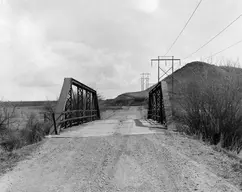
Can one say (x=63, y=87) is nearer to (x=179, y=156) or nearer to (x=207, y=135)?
(x=207, y=135)

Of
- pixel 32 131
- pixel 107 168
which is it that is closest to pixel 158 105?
pixel 32 131

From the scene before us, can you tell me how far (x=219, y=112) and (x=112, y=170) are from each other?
7.68 meters

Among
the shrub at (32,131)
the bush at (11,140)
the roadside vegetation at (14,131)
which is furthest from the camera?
the shrub at (32,131)

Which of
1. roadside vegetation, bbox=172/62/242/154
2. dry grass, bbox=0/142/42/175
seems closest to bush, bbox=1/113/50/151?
dry grass, bbox=0/142/42/175

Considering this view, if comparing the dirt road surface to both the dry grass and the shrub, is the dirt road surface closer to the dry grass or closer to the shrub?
the dry grass

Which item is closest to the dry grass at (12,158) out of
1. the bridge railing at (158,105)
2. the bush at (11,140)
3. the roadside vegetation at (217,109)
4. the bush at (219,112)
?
the roadside vegetation at (217,109)

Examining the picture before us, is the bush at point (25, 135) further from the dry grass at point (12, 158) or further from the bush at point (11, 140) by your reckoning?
the dry grass at point (12, 158)

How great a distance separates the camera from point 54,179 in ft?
18.6

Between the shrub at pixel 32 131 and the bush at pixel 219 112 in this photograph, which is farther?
the shrub at pixel 32 131

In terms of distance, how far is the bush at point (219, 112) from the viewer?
1216 cm

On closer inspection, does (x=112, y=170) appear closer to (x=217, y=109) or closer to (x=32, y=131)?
(x=217, y=109)

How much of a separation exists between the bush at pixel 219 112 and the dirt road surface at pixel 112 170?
4333 millimetres

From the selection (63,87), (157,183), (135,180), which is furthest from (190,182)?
(63,87)

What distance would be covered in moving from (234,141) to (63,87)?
333 inches
